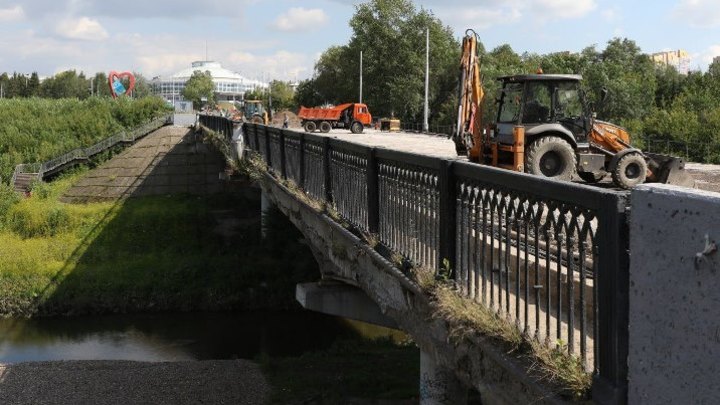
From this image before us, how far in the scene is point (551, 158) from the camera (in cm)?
1371

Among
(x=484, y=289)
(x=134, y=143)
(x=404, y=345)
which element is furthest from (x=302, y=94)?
(x=484, y=289)

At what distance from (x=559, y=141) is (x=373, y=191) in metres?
6.68

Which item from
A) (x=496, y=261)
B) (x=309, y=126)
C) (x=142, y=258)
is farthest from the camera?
(x=309, y=126)

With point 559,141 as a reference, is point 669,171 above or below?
below

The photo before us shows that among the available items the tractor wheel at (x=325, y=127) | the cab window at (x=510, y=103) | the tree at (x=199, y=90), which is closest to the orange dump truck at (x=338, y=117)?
the tractor wheel at (x=325, y=127)

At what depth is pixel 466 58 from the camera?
15727 millimetres

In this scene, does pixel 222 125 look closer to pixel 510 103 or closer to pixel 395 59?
pixel 510 103

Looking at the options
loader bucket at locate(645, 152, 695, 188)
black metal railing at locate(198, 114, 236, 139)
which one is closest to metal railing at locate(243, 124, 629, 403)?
loader bucket at locate(645, 152, 695, 188)

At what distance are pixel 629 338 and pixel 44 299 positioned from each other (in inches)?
1201

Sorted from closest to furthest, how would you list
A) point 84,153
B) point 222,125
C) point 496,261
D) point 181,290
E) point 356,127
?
point 496,261 → point 222,125 → point 181,290 → point 356,127 → point 84,153

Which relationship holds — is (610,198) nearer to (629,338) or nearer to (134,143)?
(629,338)

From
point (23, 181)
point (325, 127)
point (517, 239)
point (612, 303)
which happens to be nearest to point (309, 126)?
point (325, 127)

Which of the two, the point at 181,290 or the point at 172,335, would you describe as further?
the point at 181,290

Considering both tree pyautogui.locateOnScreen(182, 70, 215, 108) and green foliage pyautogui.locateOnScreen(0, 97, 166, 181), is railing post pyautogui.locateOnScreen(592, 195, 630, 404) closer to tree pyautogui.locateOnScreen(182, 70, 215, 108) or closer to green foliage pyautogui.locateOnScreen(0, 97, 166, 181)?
green foliage pyautogui.locateOnScreen(0, 97, 166, 181)
